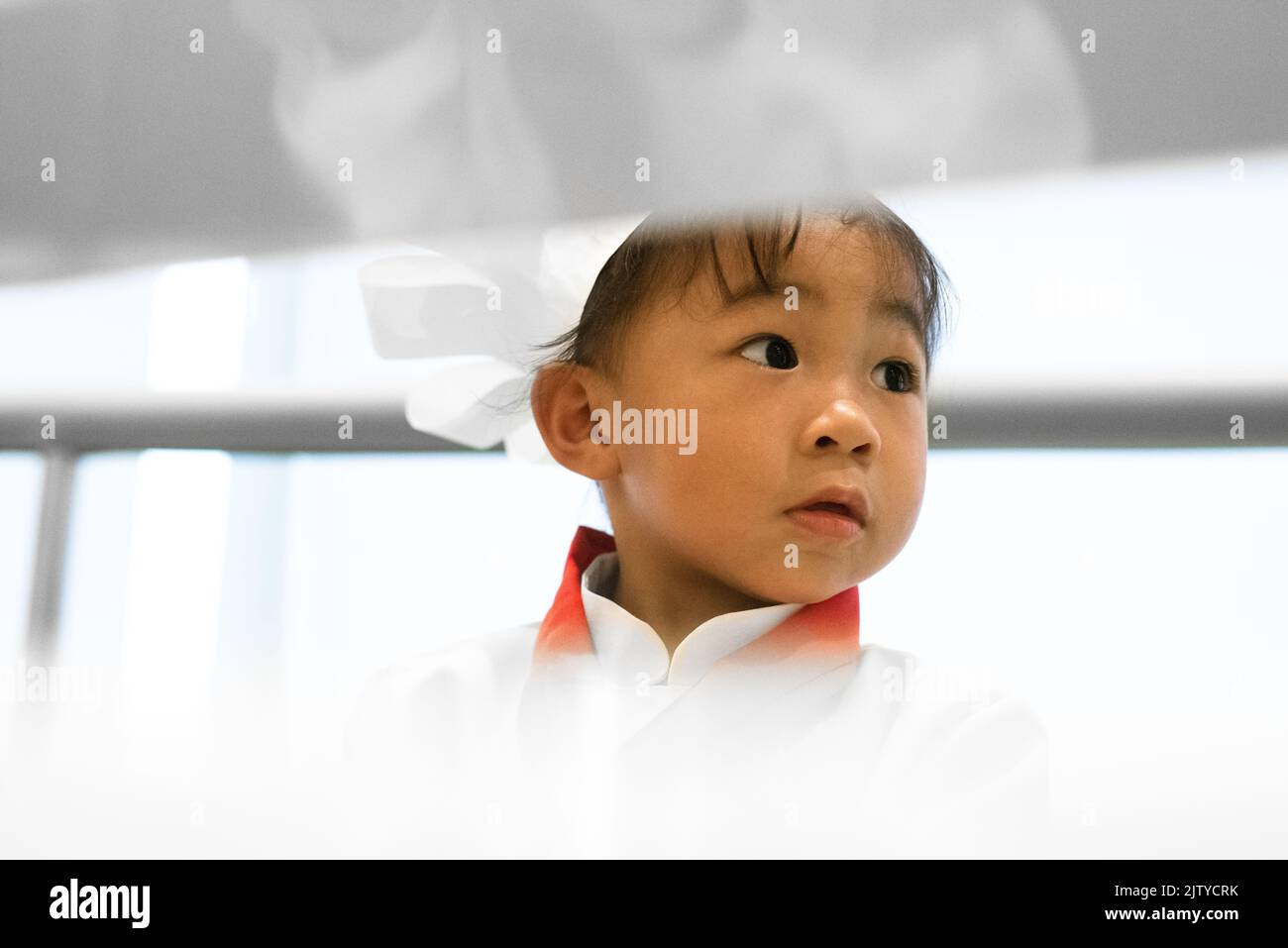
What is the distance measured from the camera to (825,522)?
19.1 inches

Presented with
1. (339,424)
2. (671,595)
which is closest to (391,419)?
(339,424)

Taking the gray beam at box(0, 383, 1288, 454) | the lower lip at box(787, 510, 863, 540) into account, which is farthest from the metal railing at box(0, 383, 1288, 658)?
the lower lip at box(787, 510, 863, 540)

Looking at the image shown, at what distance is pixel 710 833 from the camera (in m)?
0.51

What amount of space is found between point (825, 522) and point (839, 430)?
43 mm

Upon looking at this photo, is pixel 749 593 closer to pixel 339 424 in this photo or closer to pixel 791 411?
pixel 791 411

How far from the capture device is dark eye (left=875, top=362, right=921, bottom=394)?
1.66ft

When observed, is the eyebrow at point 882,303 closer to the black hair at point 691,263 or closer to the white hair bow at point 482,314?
the black hair at point 691,263

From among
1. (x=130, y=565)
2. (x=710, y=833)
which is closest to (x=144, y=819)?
(x=130, y=565)

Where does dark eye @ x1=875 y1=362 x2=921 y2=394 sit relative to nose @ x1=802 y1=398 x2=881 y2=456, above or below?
above

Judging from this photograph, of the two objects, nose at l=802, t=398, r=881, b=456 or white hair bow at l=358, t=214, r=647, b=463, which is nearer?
nose at l=802, t=398, r=881, b=456

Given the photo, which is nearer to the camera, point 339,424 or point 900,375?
point 900,375

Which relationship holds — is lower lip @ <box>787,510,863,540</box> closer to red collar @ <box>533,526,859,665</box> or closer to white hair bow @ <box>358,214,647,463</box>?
red collar @ <box>533,526,859,665</box>

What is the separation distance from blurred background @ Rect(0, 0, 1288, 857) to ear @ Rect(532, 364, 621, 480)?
4cm
